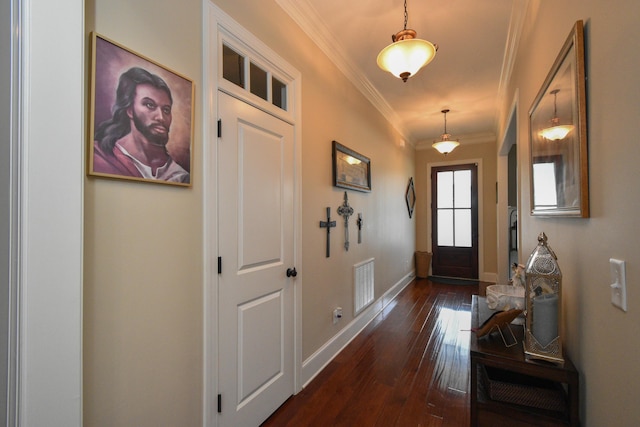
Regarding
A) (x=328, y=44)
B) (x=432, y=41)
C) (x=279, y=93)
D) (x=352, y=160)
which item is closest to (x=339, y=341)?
(x=352, y=160)

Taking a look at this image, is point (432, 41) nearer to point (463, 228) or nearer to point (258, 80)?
point (258, 80)

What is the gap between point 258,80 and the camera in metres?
1.82

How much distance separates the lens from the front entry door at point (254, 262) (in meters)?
1.53

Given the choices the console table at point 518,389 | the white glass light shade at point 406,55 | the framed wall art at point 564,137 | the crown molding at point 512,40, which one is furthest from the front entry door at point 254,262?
the crown molding at point 512,40

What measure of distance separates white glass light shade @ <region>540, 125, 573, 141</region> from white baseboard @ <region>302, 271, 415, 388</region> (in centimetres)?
213

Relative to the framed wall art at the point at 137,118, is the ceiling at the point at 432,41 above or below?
above

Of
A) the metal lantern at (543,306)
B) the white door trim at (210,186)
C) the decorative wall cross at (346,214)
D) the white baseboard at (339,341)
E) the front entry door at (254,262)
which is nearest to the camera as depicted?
the metal lantern at (543,306)

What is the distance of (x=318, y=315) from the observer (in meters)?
2.40

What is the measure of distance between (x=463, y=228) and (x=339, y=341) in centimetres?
414

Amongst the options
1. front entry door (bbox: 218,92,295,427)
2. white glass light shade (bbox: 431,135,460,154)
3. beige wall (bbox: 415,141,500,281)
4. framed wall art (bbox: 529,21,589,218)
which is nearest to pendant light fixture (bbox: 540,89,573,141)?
framed wall art (bbox: 529,21,589,218)

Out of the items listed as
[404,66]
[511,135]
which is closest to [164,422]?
[404,66]

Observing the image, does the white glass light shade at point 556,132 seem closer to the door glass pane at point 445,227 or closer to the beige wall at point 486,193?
the beige wall at point 486,193

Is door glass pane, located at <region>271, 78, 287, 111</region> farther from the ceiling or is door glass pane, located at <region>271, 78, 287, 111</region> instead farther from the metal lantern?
the metal lantern

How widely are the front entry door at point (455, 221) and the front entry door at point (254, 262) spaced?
4.69 meters
